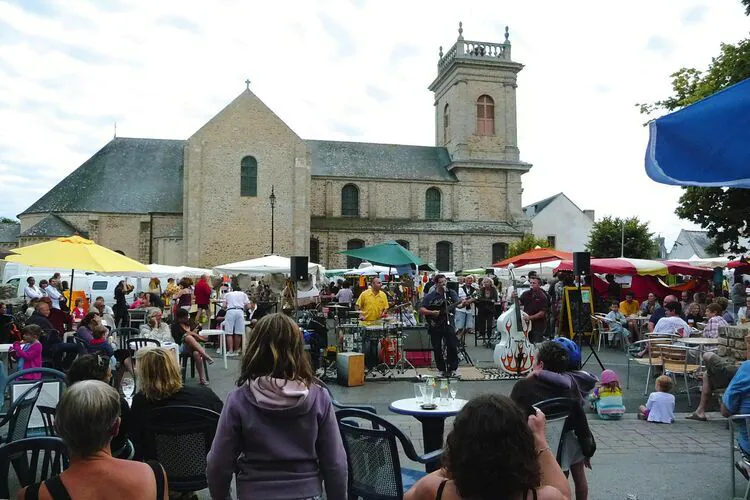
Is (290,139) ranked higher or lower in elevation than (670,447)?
higher

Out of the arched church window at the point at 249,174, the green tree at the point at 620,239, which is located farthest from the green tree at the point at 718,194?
the green tree at the point at 620,239

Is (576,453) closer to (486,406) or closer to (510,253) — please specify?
(486,406)

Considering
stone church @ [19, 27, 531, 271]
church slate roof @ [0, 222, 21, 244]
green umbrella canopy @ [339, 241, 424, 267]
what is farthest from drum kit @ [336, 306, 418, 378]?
church slate roof @ [0, 222, 21, 244]

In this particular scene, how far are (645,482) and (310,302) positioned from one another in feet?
47.3

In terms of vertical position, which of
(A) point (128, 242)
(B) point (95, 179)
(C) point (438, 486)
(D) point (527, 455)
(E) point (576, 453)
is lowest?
(E) point (576, 453)

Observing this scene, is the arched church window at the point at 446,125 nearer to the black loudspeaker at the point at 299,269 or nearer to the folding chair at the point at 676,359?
the black loudspeaker at the point at 299,269

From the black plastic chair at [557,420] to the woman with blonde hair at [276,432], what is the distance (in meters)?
1.60

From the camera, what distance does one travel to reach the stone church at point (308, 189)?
35844 millimetres

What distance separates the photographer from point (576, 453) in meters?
4.14

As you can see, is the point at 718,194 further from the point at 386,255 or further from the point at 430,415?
the point at 430,415

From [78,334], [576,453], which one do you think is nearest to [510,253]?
[78,334]

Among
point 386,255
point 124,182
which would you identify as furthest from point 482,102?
point 386,255

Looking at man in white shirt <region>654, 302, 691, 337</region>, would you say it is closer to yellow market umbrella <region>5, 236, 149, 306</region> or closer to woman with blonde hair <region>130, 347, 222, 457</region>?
woman with blonde hair <region>130, 347, 222, 457</region>

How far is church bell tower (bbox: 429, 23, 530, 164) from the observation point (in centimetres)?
4284
